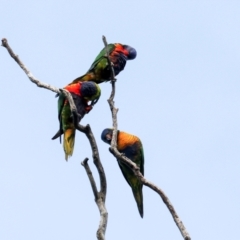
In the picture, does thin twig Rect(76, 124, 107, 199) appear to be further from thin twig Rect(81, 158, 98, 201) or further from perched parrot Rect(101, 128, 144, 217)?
perched parrot Rect(101, 128, 144, 217)

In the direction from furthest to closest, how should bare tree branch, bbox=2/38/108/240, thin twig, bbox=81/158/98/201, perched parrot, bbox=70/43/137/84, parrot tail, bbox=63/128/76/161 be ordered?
perched parrot, bbox=70/43/137/84 < parrot tail, bbox=63/128/76/161 < thin twig, bbox=81/158/98/201 < bare tree branch, bbox=2/38/108/240

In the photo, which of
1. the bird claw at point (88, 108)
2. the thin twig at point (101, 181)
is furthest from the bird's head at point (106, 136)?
the thin twig at point (101, 181)

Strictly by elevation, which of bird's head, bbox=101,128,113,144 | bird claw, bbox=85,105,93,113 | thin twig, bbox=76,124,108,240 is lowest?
thin twig, bbox=76,124,108,240

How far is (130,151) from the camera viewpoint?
27.6ft

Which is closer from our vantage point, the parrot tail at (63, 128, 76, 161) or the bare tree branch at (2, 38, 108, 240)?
the bare tree branch at (2, 38, 108, 240)

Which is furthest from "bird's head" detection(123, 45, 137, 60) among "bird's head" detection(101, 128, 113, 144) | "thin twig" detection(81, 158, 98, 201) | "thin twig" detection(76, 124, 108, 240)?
"thin twig" detection(81, 158, 98, 201)

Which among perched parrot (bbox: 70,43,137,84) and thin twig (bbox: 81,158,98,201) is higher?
perched parrot (bbox: 70,43,137,84)

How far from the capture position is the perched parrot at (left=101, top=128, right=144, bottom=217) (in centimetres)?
785

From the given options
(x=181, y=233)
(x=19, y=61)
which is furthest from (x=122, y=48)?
(x=181, y=233)

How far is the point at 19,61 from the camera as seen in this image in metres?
5.54

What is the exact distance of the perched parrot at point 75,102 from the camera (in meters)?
7.48

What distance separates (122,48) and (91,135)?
4.72 m

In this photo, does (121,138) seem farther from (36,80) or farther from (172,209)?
(172,209)

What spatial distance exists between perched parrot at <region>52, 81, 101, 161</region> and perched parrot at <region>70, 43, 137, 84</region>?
59 cm
